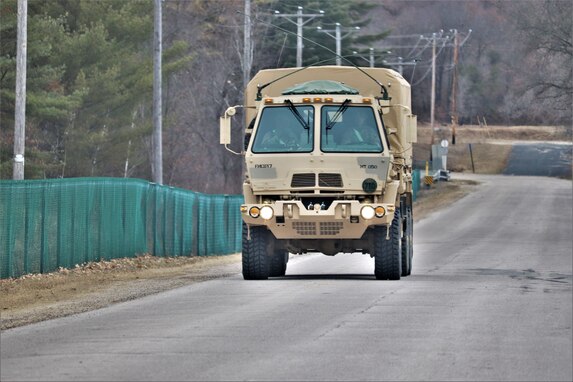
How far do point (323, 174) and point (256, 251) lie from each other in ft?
6.20

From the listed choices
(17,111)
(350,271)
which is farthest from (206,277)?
(17,111)

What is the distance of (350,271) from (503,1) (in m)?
60.5

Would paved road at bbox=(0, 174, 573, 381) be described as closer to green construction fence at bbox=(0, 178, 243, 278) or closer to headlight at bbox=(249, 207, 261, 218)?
headlight at bbox=(249, 207, 261, 218)

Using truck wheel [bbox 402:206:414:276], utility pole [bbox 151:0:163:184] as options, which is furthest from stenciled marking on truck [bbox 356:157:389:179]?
utility pole [bbox 151:0:163:184]

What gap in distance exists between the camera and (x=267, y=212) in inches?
930

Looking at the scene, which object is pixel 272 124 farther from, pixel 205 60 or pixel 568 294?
pixel 205 60

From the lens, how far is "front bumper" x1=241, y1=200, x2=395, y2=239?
23.5 m

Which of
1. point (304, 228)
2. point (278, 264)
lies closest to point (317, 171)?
point (304, 228)

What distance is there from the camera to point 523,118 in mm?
136250

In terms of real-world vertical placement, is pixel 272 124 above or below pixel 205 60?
below

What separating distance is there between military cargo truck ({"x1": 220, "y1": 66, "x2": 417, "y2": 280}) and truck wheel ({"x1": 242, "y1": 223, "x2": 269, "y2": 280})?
17 mm

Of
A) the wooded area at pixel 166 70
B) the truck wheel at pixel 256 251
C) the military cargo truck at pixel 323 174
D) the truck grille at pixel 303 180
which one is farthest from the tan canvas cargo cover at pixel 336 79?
the wooded area at pixel 166 70

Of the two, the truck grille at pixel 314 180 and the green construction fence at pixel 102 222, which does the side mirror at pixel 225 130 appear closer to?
the truck grille at pixel 314 180

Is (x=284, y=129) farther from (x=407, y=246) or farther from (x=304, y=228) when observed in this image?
(x=407, y=246)
